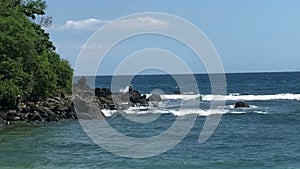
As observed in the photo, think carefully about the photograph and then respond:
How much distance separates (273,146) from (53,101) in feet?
Answer: 70.0

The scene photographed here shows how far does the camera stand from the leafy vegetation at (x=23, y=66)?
36.5 metres

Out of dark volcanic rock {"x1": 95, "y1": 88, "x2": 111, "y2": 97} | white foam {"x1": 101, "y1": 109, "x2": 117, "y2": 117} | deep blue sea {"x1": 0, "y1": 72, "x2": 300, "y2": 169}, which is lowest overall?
deep blue sea {"x1": 0, "y1": 72, "x2": 300, "y2": 169}

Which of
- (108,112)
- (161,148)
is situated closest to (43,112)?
(108,112)

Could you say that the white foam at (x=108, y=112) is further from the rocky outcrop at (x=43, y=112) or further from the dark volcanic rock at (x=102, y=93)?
the dark volcanic rock at (x=102, y=93)

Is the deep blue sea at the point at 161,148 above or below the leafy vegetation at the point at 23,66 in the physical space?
below

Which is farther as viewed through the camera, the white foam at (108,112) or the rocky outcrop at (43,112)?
the white foam at (108,112)

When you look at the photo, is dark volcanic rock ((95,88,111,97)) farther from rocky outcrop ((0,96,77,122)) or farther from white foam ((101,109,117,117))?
rocky outcrop ((0,96,77,122))

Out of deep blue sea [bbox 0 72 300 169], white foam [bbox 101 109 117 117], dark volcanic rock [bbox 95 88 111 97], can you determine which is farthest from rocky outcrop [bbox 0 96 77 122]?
dark volcanic rock [bbox 95 88 111 97]

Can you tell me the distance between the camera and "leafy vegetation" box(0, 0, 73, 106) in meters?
36.5

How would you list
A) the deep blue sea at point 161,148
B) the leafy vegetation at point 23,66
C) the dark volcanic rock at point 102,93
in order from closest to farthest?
the deep blue sea at point 161,148 → the leafy vegetation at point 23,66 → the dark volcanic rock at point 102,93

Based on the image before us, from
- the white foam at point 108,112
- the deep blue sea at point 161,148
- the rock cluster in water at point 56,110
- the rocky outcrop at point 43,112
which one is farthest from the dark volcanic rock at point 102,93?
the deep blue sea at point 161,148

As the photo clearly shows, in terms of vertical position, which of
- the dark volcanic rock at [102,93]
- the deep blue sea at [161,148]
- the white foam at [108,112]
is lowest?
the deep blue sea at [161,148]

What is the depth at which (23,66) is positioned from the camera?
127 ft

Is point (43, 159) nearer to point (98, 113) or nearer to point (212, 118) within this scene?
point (98, 113)
